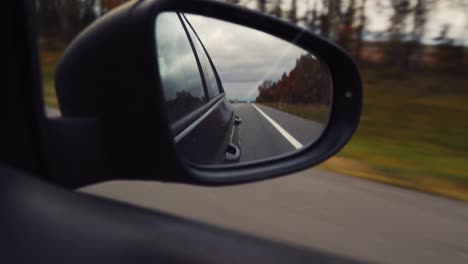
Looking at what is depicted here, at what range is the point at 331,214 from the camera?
4730 mm

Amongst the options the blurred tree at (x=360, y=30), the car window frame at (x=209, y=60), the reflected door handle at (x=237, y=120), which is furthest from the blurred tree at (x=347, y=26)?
the reflected door handle at (x=237, y=120)

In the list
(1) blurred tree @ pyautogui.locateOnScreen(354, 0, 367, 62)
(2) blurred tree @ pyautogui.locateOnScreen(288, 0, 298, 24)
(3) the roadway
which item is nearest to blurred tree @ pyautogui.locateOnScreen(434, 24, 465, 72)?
(1) blurred tree @ pyautogui.locateOnScreen(354, 0, 367, 62)

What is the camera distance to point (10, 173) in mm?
1572

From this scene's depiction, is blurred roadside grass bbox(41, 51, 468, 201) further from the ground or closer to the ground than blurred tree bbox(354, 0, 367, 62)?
closer to the ground

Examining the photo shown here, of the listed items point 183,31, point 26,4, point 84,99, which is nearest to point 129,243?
point 84,99

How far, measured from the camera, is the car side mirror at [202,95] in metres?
1.50

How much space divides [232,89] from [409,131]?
1169cm

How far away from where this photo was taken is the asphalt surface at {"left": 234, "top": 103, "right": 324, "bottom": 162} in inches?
73.6

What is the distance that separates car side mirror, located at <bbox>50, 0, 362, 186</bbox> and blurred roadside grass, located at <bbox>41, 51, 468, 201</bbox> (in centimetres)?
11

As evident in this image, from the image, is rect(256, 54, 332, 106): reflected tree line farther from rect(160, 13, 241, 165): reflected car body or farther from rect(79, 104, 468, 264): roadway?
rect(79, 104, 468, 264): roadway

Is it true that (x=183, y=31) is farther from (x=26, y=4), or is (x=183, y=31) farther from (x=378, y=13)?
(x=378, y=13)

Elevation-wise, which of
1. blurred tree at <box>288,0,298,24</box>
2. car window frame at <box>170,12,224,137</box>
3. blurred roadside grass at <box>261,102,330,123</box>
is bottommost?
blurred roadside grass at <box>261,102,330,123</box>

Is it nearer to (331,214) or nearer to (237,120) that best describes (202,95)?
(237,120)

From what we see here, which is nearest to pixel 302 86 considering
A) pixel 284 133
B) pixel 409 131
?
pixel 284 133
